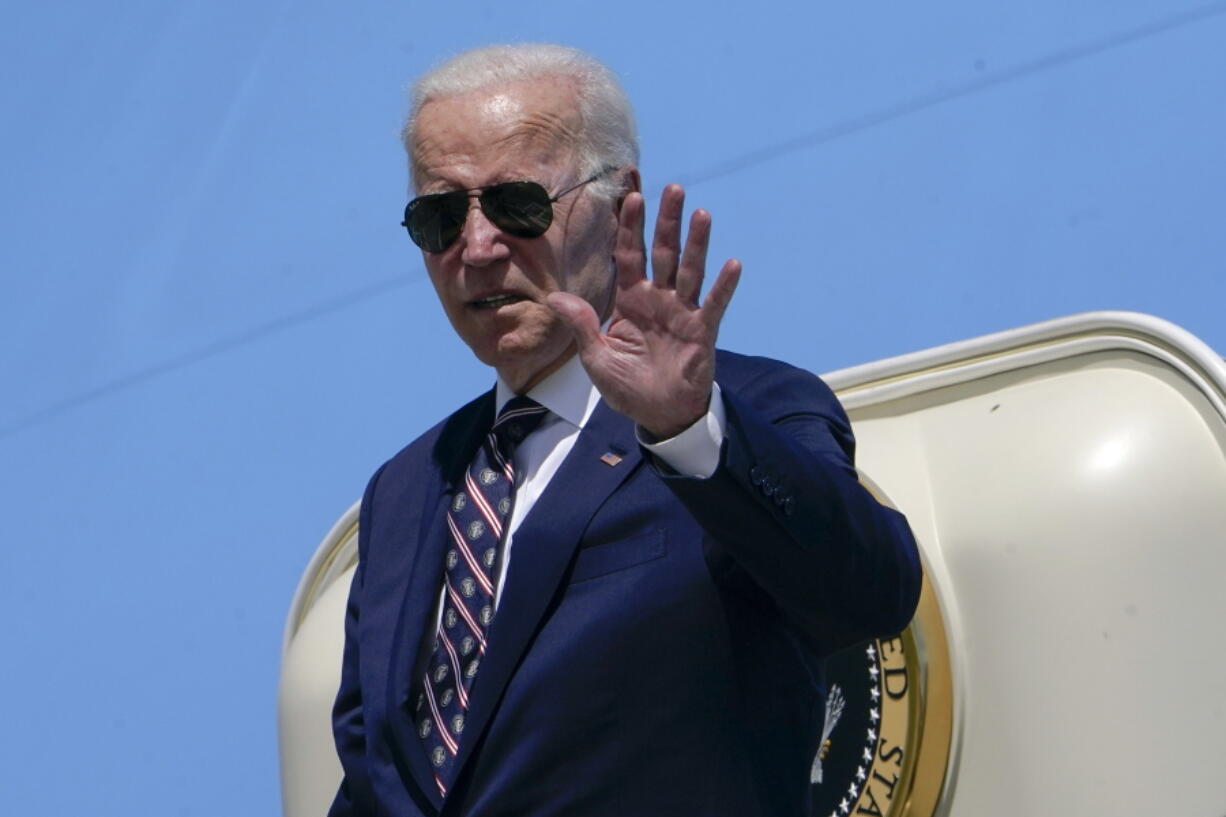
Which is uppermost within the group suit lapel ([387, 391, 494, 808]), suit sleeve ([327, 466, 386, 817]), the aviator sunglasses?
the aviator sunglasses

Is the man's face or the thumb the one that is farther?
the man's face

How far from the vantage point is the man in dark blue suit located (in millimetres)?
1062

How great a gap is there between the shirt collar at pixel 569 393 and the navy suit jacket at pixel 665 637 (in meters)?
0.04

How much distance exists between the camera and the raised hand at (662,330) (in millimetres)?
1035

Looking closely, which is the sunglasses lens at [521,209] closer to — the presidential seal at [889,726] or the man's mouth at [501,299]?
the man's mouth at [501,299]

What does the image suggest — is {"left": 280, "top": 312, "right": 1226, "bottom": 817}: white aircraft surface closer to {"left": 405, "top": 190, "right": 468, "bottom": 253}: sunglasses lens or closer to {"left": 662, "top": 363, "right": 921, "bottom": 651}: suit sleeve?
{"left": 662, "top": 363, "right": 921, "bottom": 651}: suit sleeve

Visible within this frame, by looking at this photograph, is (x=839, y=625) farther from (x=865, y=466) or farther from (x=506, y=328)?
(x=865, y=466)

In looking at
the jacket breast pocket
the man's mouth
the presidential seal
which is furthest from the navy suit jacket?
the presidential seal

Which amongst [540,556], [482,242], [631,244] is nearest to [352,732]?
[540,556]

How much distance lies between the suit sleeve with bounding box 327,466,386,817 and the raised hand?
1.36 ft

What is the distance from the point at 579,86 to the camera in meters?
1.36

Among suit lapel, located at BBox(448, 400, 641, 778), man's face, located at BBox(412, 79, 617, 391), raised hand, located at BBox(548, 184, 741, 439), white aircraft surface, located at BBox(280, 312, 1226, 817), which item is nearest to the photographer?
raised hand, located at BBox(548, 184, 741, 439)

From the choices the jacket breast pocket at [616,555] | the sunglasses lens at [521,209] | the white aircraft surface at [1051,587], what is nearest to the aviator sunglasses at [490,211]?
the sunglasses lens at [521,209]

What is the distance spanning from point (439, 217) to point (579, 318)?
268mm
